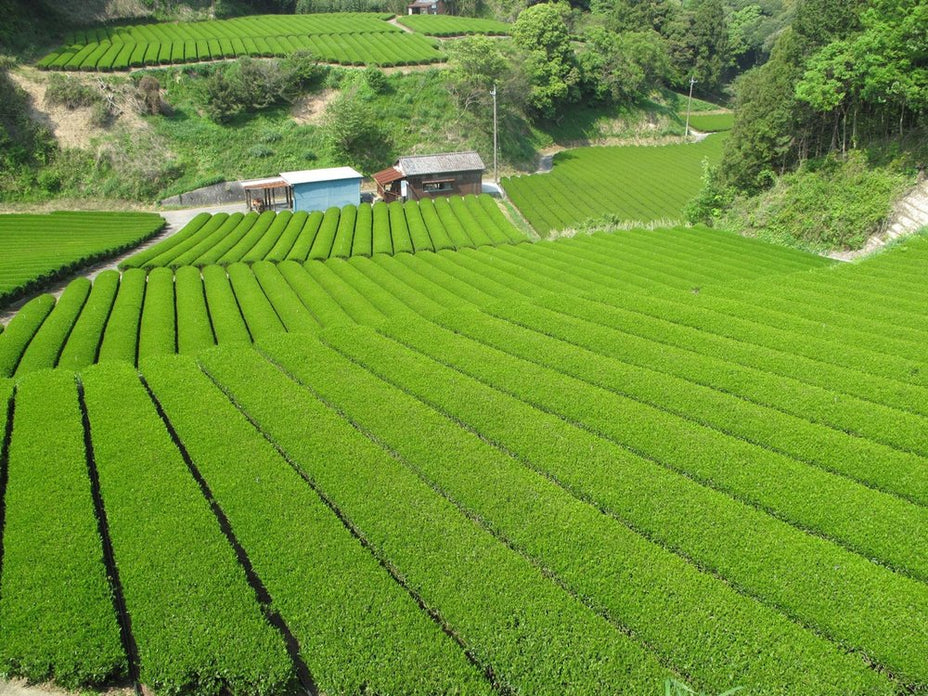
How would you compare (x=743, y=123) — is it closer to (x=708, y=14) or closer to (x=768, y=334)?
(x=768, y=334)

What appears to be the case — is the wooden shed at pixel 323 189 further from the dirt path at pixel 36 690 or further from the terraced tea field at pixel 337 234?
the dirt path at pixel 36 690

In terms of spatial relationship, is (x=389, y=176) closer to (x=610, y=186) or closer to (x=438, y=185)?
(x=438, y=185)

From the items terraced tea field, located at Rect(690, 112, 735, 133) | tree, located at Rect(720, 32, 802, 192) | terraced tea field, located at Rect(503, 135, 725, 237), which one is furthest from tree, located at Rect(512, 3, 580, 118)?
tree, located at Rect(720, 32, 802, 192)

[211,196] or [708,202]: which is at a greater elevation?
[211,196]

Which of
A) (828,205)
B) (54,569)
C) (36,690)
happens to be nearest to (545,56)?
(828,205)

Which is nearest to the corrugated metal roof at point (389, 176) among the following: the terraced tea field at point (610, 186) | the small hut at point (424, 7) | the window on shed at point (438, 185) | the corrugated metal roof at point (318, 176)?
the window on shed at point (438, 185)
